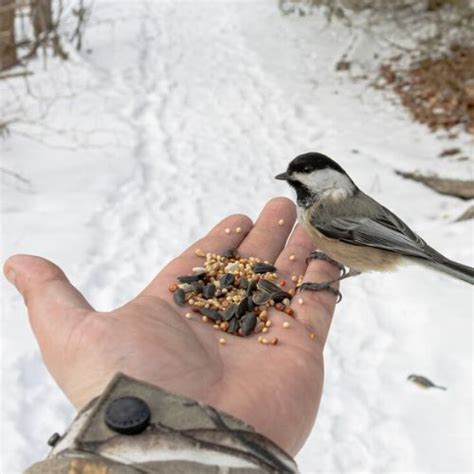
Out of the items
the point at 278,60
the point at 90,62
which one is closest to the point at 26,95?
the point at 90,62

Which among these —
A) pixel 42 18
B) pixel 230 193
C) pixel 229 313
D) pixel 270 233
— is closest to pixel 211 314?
pixel 229 313

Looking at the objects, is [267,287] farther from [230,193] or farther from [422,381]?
[230,193]

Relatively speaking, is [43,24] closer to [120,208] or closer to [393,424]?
[120,208]

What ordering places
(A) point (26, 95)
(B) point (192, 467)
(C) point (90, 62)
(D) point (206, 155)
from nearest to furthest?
(B) point (192, 467)
(D) point (206, 155)
(A) point (26, 95)
(C) point (90, 62)

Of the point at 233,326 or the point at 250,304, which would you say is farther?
the point at 250,304

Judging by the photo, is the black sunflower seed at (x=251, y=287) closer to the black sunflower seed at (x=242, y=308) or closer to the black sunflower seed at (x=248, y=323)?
the black sunflower seed at (x=242, y=308)

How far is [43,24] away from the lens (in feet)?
18.1

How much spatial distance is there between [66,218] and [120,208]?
34cm

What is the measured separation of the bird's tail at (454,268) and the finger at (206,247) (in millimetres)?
686

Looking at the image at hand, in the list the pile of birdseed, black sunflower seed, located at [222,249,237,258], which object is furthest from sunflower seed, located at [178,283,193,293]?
black sunflower seed, located at [222,249,237,258]

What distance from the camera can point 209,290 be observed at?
1986 mm

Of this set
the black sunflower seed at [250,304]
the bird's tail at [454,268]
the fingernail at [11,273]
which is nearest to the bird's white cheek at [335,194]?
the bird's tail at [454,268]

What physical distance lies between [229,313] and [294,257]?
555 mm

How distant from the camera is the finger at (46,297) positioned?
4.91 feet
